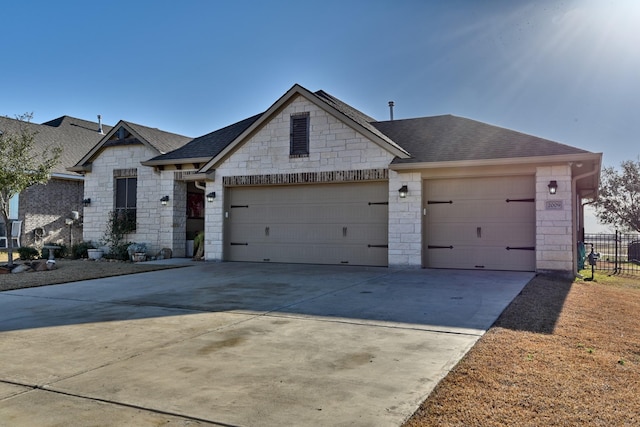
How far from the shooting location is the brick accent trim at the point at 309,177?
12.4 m

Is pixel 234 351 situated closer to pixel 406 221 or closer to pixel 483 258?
pixel 406 221

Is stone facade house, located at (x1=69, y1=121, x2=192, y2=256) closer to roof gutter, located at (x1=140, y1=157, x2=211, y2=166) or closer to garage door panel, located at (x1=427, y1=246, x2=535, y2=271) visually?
roof gutter, located at (x1=140, y1=157, x2=211, y2=166)

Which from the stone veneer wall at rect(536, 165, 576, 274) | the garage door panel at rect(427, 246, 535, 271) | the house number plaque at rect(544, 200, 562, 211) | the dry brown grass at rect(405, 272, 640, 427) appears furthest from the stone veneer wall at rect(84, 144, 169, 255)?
the dry brown grass at rect(405, 272, 640, 427)

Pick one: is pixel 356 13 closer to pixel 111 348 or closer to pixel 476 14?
pixel 476 14

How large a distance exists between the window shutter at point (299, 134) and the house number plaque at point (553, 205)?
6440mm

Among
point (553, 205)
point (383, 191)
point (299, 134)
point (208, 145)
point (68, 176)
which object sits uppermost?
point (208, 145)

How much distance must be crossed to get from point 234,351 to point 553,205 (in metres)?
9.05

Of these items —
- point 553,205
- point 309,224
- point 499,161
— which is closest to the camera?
point 553,205

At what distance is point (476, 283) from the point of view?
9.16 meters

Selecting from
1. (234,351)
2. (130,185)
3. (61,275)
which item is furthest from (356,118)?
(234,351)

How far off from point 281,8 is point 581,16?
718cm

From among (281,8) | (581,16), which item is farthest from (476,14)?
(281,8)

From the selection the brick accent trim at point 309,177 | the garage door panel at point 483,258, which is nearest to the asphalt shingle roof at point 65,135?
the brick accent trim at point 309,177

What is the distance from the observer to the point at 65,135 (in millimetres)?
22484
